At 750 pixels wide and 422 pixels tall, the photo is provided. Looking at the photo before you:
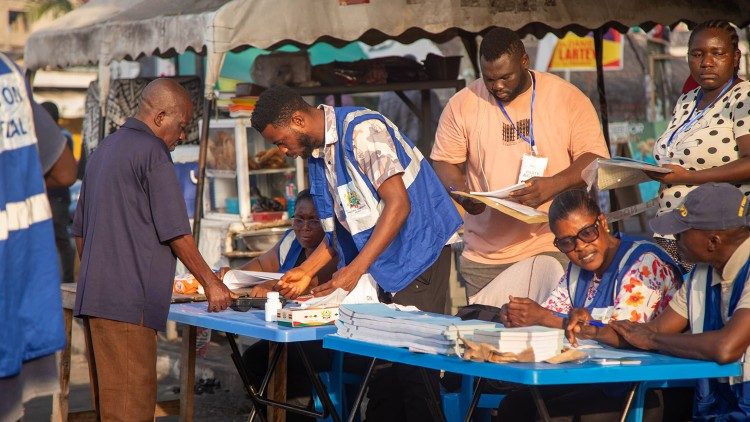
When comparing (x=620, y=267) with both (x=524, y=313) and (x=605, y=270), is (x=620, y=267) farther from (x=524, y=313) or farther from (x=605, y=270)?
(x=524, y=313)

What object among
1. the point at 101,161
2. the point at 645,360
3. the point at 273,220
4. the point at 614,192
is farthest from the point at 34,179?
the point at 614,192

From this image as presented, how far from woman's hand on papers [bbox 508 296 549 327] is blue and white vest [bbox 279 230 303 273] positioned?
1.89m

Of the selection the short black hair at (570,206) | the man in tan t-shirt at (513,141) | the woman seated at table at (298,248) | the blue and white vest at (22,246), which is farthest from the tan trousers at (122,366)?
the man in tan t-shirt at (513,141)

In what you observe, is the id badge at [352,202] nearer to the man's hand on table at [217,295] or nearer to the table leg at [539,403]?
the man's hand on table at [217,295]

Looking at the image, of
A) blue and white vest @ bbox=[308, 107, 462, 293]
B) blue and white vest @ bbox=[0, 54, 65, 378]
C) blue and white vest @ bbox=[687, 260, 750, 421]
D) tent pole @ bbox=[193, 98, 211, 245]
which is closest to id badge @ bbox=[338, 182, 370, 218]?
blue and white vest @ bbox=[308, 107, 462, 293]

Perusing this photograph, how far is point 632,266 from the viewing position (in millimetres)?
4227

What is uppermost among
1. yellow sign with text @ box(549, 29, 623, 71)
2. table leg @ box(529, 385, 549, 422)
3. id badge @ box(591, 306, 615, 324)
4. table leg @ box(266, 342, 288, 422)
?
yellow sign with text @ box(549, 29, 623, 71)

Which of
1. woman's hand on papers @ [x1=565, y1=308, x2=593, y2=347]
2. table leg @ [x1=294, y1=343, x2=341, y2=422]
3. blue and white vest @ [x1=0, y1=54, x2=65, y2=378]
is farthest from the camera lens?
table leg @ [x1=294, y1=343, x2=341, y2=422]

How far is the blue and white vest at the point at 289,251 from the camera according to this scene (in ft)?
19.4

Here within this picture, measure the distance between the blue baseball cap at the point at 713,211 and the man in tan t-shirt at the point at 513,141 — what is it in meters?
1.66

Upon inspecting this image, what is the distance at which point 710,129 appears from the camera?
4.71m

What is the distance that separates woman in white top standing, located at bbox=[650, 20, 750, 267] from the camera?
4.58 metres

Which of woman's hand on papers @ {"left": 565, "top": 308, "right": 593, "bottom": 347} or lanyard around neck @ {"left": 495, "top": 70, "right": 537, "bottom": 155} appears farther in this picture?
lanyard around neck @ {"left": 495, "top": 70, "right": 537, "bottom": 155}

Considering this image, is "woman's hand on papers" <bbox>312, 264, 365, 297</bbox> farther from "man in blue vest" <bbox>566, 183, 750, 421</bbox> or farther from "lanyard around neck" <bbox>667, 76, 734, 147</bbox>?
"lanyard around neck" <bbox>667, 76, 734, 147</bbox>
